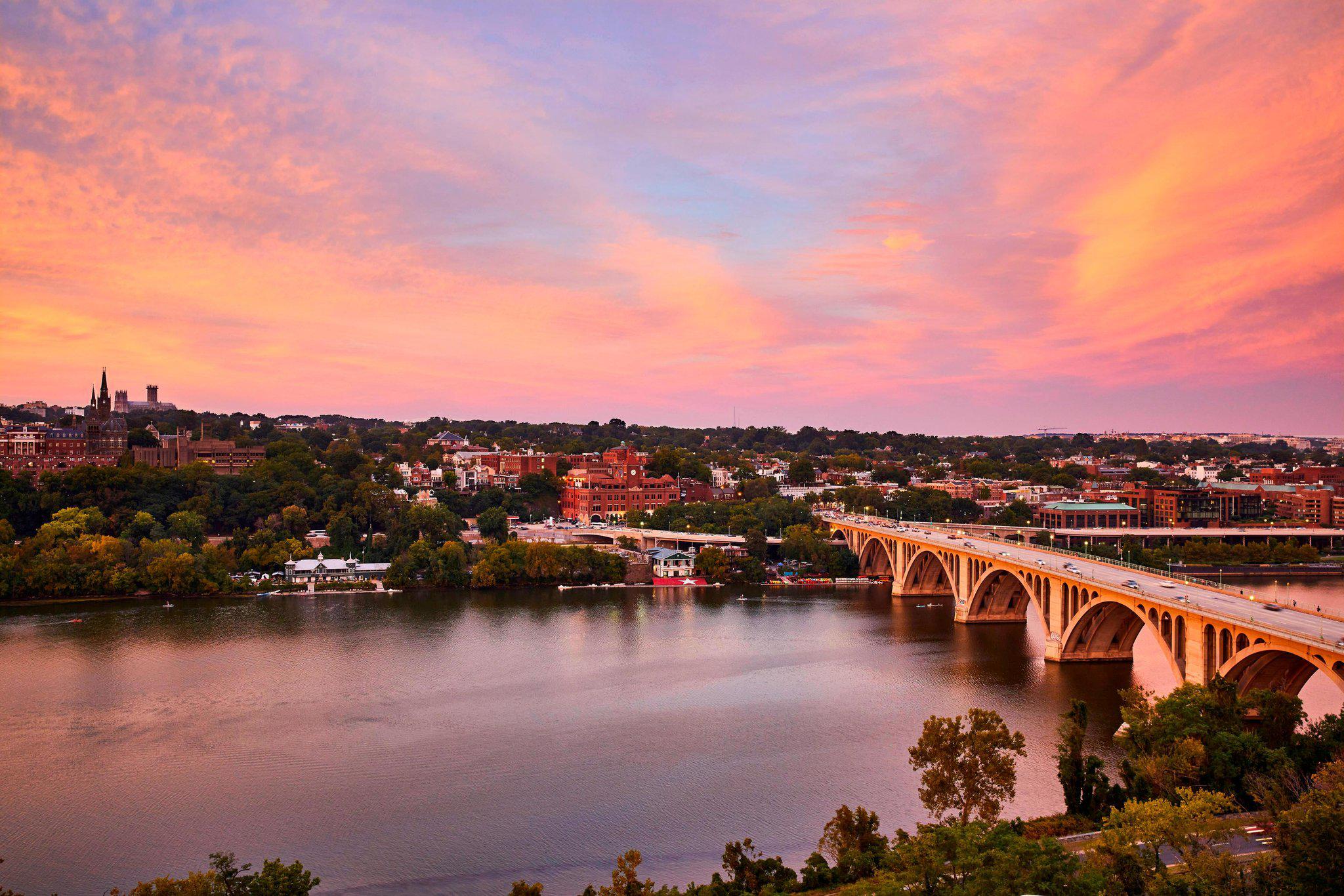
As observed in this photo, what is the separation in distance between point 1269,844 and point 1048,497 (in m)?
71.6

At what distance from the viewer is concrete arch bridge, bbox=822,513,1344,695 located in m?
20.1

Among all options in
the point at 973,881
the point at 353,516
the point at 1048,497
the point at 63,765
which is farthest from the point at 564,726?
the point at 1048,497

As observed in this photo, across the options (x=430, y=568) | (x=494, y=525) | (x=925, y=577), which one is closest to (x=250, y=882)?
(x=430, y=568)

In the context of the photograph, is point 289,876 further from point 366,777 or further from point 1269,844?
point 1269,844

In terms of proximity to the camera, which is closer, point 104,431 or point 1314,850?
point 1314,850

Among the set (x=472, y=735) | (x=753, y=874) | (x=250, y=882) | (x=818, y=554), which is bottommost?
(x=472, y=735)

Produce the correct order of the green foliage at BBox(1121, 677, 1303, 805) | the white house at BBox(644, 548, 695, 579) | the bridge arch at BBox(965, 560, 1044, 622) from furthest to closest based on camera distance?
1. the white house at BBox(644, 548, 695, 579)
2. the bridge arch at BBox(965, 560, 1044, 622)
3. the green foliage at BBox(1121, 677, 1303, 805)

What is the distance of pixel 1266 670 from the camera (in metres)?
20.4

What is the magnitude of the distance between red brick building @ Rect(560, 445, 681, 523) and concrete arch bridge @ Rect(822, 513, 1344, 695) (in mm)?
22881

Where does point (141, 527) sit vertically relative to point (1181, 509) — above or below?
above

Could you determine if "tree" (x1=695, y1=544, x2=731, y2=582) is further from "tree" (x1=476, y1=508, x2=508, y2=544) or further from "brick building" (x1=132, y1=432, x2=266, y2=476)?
"brick building" (x1=132, y1=432, x2=266, y2=476)

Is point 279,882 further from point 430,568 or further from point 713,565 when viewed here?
point 713,565

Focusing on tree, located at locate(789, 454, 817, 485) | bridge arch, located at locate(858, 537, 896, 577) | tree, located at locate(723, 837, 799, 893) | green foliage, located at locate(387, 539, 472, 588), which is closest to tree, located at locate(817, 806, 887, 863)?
tree, located at locate(723, 837, 799, 893)

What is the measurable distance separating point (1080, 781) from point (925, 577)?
28545 mm
